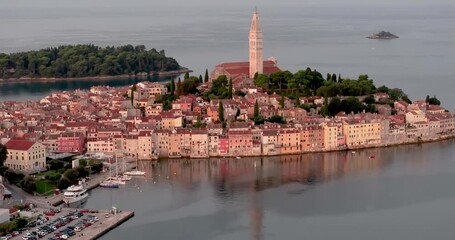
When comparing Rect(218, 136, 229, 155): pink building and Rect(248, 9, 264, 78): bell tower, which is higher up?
Rect(248, 9, 264, 78): bell tower

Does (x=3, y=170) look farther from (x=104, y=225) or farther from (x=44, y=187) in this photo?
(x=104, y=225)

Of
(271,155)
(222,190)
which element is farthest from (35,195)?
(271,155)

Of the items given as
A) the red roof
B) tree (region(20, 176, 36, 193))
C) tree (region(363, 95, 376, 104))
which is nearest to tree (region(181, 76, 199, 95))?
tree (region(363, 95, 376, 104))

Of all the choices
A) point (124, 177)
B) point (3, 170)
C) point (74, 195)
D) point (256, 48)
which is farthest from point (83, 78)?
point (74, 195)

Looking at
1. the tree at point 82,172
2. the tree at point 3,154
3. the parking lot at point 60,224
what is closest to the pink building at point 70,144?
the tree at point 3,154

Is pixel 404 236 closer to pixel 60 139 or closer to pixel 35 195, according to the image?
pixel 35 195

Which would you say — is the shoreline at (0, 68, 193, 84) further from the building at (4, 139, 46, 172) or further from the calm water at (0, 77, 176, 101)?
the building at (4, 139, 46, 172)
